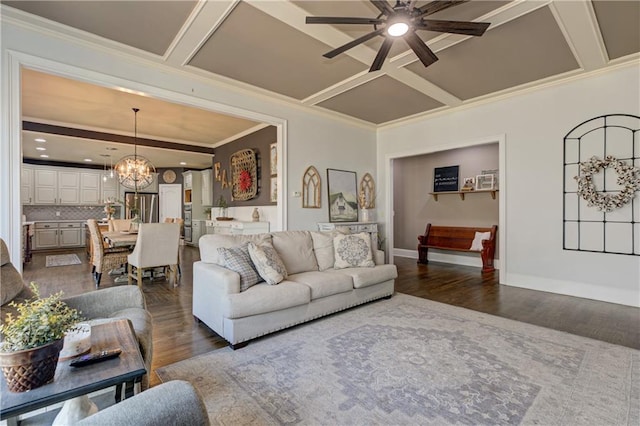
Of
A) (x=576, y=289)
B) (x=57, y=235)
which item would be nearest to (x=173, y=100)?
(x=576, y=289)

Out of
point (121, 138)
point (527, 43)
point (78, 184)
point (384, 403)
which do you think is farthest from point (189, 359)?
point (78, 184)

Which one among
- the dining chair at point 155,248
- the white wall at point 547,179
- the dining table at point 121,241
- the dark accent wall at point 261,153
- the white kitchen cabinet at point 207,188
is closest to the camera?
the white wall at point 547,179

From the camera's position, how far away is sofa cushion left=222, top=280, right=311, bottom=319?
257cm

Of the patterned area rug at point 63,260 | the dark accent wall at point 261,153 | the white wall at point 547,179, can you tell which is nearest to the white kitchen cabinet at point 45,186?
the patterned area rug at point 63,260

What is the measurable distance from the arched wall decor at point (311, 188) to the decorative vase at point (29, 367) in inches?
167

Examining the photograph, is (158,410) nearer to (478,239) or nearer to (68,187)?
(478,239)

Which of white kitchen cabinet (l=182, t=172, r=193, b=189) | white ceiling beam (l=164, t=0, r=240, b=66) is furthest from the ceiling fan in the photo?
white kitchen cabinet (l=182, t=172, r=193, b=189)

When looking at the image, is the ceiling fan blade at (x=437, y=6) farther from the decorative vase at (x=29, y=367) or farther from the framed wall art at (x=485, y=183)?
A: the framed wall art at (x=485, y=183)

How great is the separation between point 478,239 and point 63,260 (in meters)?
9.01

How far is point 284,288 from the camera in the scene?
2867mm

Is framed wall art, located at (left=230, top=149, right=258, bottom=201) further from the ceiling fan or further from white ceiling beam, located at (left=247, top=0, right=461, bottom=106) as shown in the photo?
the ceiling fan

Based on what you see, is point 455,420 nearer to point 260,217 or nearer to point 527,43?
point 527,43

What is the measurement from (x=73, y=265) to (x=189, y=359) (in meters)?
5.60

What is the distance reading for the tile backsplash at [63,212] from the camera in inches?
345
